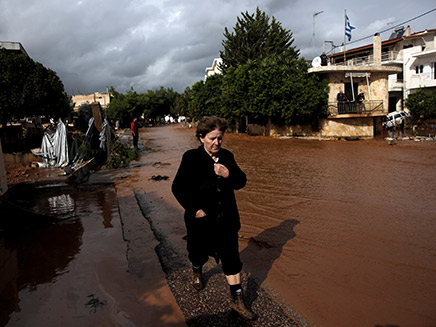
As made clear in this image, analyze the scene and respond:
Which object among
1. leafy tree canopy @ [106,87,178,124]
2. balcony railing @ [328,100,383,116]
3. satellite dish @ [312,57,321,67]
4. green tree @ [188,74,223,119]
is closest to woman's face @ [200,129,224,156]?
balcony railing @ [328,100,383,116]

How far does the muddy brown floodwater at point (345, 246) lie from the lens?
2.93 m

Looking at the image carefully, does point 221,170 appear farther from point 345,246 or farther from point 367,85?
point 367,85

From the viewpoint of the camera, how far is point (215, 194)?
2.66 meters

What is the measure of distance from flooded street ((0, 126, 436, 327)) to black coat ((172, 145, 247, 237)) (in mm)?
807

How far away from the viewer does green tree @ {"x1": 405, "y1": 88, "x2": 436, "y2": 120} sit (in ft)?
84.3

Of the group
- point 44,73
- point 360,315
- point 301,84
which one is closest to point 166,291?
point 360,315

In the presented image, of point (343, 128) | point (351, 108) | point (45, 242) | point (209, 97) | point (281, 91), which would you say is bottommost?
point (45, 242)

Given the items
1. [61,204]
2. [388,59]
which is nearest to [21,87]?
[61,204]

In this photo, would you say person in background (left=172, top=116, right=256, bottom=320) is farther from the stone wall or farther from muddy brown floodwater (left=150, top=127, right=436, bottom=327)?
the stone wall

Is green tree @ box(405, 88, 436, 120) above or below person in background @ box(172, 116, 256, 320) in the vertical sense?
above

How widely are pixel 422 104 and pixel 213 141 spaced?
29.5 metres

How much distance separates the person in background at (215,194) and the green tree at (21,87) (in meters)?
15.8

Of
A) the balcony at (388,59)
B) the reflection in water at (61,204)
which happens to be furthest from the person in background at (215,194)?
the balcony at (388,59)

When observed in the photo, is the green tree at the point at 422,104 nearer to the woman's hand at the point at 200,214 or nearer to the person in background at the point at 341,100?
the person in background at the point at 341,100
